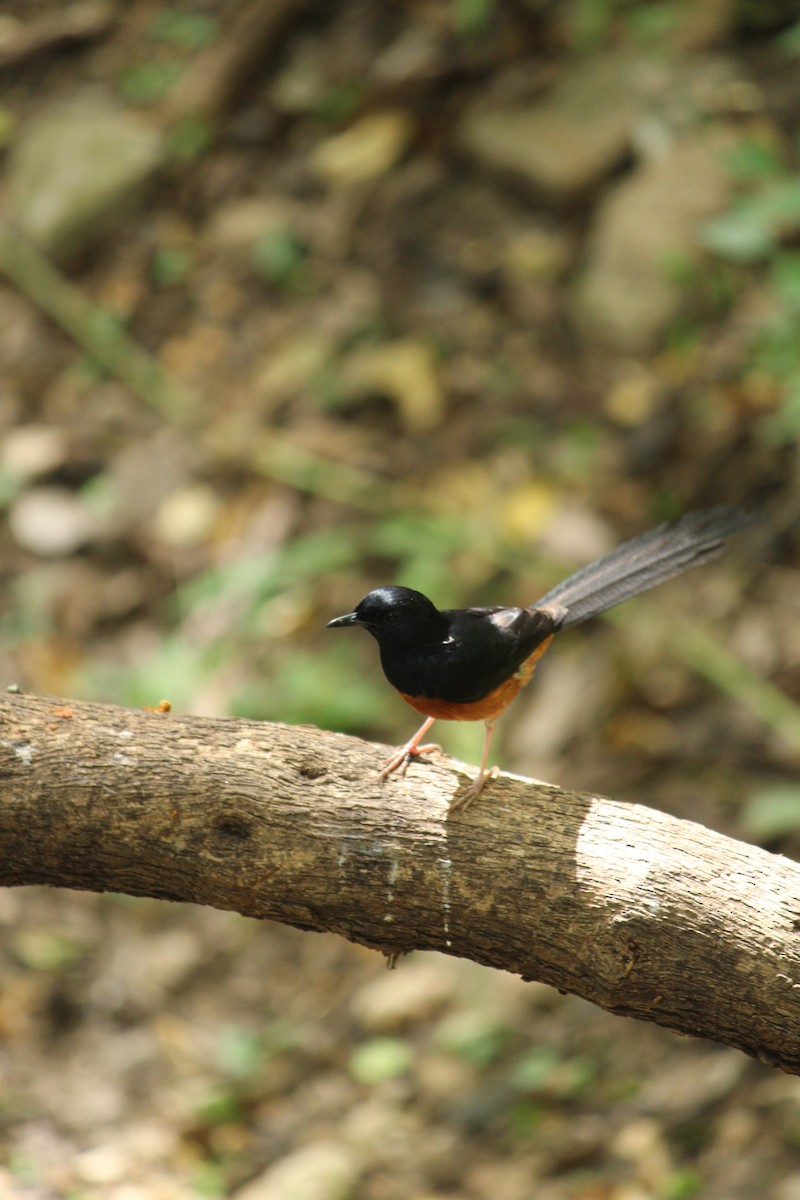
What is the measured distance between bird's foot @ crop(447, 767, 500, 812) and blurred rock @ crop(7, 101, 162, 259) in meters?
6.36

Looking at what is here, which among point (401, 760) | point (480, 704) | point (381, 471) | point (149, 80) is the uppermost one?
point (149, 80)

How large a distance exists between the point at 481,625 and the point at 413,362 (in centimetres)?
415

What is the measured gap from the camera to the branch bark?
2.50 m

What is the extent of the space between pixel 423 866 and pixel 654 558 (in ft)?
3.79

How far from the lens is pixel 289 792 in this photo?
8.77 ft

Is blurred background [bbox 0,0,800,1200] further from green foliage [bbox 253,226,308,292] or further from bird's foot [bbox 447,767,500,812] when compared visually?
bird's foot [bbox 447,767,500,812]

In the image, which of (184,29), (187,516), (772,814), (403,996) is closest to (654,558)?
(772,814)

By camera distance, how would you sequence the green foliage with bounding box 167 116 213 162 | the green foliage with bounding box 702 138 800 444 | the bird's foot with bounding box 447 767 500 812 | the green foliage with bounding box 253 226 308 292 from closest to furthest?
1. the bird's foot with bounding box 447 767 500 812
2. the green foliage with bounding box 702 138 800 444
3. the green foliage with bounding box 253 226 308 292
4. the green foliage with bounding box 167 116 213 162

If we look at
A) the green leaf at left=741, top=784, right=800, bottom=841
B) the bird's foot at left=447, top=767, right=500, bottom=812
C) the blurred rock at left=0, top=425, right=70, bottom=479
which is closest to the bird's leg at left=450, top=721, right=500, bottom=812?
the bird's foot at left=447, top=767, right=500, bottom=812

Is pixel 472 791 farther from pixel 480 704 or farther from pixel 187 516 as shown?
pixel 187 516

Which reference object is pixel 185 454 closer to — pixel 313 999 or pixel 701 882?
pixel 313 999

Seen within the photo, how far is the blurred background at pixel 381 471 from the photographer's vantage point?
4.48 metres

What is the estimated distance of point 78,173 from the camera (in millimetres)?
8203

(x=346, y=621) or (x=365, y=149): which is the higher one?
(x=365, y=149)
